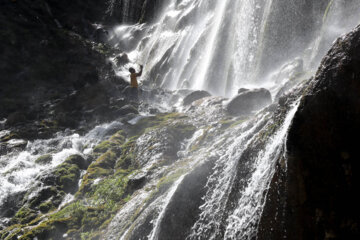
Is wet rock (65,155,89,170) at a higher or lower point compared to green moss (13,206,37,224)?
higher

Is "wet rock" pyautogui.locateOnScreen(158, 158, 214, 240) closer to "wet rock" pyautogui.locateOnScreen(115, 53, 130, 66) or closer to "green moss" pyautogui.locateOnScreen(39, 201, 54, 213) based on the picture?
"green moss" pyautogui.locateOnScreen(39, 201, 54, 213)

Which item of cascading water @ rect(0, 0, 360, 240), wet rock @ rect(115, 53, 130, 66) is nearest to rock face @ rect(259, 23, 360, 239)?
cascading water @ rect(0, 0, 360, 240)

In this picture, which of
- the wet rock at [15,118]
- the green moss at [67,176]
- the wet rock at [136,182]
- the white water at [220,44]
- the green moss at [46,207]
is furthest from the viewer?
the wet rock at [15,118]

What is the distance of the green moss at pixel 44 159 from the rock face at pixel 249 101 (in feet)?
35.5

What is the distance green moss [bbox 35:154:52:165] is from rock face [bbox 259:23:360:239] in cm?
1629

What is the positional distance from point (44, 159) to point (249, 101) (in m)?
12.2

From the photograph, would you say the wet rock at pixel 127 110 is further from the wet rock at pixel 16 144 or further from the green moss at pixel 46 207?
the green moss at pixel 46 207

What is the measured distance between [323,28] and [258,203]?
1410 cm

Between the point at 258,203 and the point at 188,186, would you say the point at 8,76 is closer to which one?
the point at 188,186

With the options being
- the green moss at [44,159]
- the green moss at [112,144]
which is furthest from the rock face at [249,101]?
the green moss at [44,159]

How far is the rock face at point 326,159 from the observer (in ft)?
14.6

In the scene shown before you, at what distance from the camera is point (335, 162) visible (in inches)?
182

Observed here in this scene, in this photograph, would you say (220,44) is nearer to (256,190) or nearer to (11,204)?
(11,204)

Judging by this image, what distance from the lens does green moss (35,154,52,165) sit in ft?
61.4
